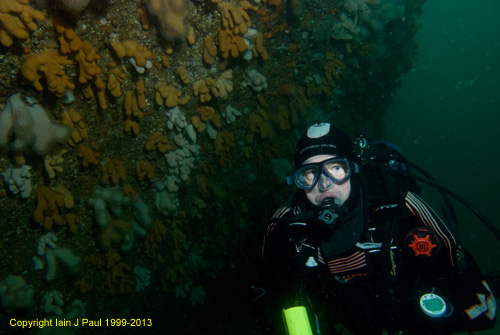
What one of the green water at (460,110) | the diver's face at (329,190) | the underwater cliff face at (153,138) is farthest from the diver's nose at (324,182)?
the green water at (460,110)

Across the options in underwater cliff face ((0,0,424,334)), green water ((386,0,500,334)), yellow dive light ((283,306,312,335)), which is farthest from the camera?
green water ((386,0,500,334))

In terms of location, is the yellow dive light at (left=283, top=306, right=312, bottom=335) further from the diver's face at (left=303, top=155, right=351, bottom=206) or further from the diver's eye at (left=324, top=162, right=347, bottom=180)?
the diver's eye at (left=324, top=162, right=347, bottom=180)

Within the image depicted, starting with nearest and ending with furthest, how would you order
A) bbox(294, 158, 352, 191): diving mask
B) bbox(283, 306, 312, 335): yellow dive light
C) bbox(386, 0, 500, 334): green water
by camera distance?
bbox(283, 306, 312, 335): yellow dive light → bbox(294, 158, 352, 191): diving mask → bbox(386, 0, 500, 334): green water

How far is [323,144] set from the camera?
319 centimetres

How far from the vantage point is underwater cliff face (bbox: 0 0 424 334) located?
2.97 meters

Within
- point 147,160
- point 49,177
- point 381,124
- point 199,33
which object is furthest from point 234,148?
point 381,124

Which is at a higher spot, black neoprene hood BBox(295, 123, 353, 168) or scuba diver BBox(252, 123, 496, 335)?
black neoprene hood BBox(295, 123, 353, 168)

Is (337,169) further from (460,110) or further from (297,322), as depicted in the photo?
(460,110)

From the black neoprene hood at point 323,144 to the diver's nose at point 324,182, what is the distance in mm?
278

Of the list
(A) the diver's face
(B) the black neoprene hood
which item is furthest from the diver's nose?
(B) the black neoprene hood

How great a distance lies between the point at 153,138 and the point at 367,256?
319 cm

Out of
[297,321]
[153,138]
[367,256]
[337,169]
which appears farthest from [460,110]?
[297,321]

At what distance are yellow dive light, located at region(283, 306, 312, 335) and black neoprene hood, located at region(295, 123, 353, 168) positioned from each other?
1624mm

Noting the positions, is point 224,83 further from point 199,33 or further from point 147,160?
point 147,160
